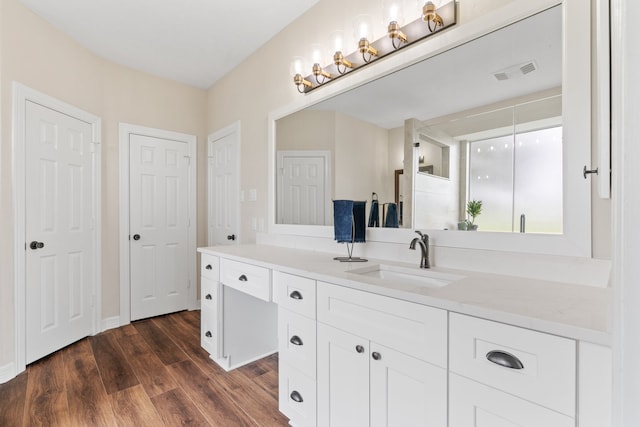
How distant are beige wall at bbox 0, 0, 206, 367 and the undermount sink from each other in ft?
8.08

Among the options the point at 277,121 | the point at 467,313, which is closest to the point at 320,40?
the point at 277,121

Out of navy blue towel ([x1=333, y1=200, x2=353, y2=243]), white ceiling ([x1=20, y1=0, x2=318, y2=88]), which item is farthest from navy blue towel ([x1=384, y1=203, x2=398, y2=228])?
white ceiling ([x1=20, y1=0, x2=318, y2=88])

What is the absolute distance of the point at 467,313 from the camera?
2.96 feet

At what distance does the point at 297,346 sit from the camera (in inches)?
59.8

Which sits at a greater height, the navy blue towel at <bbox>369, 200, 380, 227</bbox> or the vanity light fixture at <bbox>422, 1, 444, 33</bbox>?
the vanity light fixture at <bbox>422, 1, 444, 33</bbox>

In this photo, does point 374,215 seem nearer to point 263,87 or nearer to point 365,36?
point 365,36

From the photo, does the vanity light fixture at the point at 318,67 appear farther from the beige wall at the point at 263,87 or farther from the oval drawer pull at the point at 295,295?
the oval drawer pull at the point at 295,295

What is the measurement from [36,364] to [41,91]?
2.06 m

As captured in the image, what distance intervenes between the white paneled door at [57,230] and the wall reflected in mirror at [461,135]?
7.05 ft

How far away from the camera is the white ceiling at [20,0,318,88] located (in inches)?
87.8

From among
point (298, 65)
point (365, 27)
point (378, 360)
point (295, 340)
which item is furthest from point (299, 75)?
point (378, 360)

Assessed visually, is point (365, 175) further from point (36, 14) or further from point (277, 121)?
point (36, 14)

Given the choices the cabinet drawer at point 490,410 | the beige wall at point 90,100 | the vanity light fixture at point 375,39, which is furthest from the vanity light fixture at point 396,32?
the beige wall at point 90,100

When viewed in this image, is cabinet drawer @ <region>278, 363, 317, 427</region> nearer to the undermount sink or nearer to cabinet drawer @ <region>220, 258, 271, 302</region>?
cabinet drawer @ <region>220, 258, 271, 302</region>
